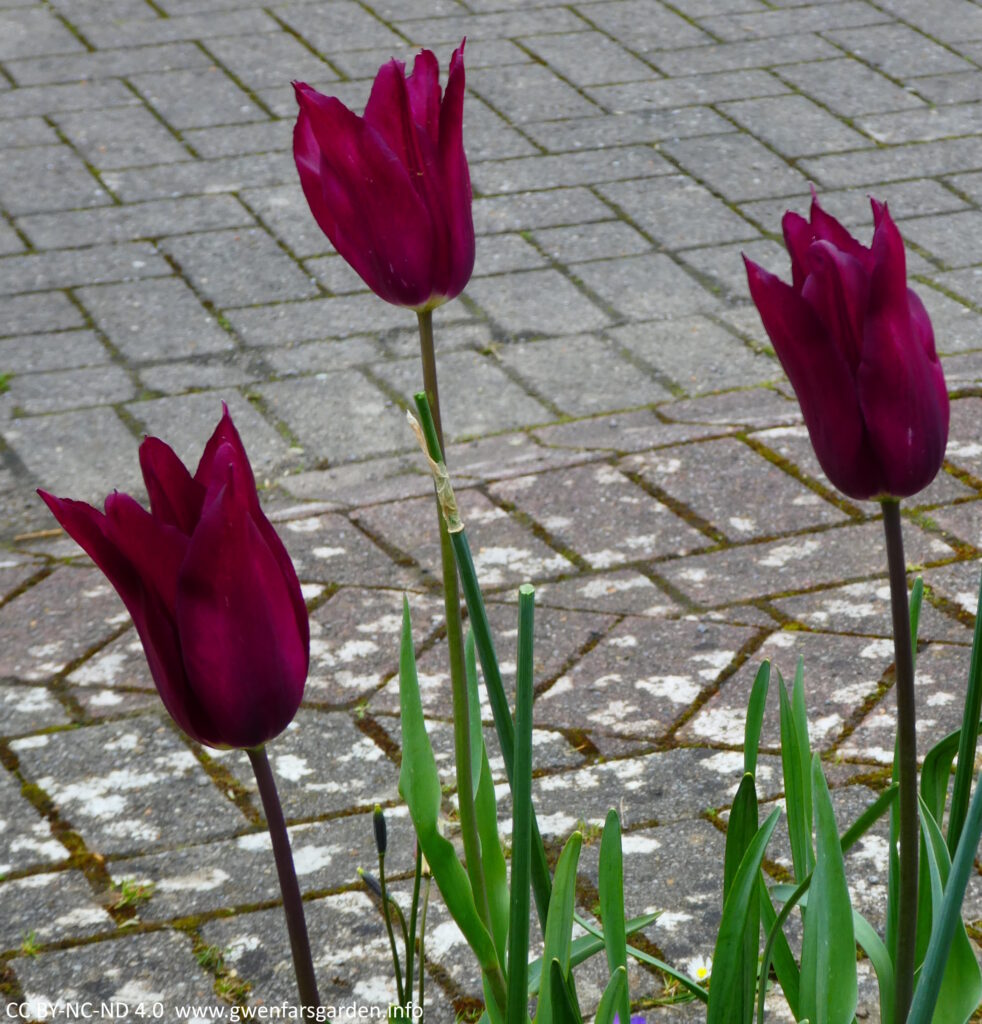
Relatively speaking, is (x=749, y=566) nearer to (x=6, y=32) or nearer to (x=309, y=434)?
(x=309, y=434)

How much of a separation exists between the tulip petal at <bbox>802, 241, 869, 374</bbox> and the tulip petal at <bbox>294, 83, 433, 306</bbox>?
30 cm

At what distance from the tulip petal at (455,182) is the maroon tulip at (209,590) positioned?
32 centimetres

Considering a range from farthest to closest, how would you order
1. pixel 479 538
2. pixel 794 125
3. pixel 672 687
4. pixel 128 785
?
pixel 794 125, pixel 479 538, pixel 672 687, pixel 128 785

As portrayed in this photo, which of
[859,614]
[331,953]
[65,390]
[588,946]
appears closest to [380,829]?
[588,946]

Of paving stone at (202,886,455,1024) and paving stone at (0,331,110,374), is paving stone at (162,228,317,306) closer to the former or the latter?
paving stone at (0,331,110,374)

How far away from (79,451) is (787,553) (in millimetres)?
1526

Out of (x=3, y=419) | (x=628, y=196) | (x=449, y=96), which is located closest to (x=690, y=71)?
(x=628, y=196)

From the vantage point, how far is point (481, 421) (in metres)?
3.56

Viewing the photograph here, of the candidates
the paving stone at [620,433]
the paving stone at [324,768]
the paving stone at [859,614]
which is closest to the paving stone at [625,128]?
the paving stone at [620,433]

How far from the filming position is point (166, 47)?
5.96 m

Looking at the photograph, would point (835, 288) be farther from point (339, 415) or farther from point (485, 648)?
point (339, 415)

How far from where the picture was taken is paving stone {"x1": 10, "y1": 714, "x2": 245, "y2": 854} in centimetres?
221

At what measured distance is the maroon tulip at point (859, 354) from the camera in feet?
3.43

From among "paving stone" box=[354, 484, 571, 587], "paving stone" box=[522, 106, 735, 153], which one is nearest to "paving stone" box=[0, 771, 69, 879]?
"paving stone" box=[354, 484, 571, 587]
